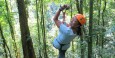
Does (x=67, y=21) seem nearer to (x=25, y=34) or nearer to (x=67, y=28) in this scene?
(x=25, y=34)

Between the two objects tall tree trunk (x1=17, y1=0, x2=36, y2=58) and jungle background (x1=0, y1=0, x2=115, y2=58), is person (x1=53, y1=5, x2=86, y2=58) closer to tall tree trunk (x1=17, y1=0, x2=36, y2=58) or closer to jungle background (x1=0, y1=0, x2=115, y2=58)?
jungle background (x1=0, y1=0, x2=115, y2=58)

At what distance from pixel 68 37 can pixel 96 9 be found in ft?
23.6

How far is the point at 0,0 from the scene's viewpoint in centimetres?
1120

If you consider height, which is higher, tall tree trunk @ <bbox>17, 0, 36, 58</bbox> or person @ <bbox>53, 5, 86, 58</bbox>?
person @ <bbox>53, 5, 86, 58</bbox>

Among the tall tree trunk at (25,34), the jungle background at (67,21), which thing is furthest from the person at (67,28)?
the tall tree trunk at (25,34)

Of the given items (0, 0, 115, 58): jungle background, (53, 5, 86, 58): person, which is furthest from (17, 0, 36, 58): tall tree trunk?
(53, 5, 86, 58): person

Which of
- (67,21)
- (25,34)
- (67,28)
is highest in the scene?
(67,28)

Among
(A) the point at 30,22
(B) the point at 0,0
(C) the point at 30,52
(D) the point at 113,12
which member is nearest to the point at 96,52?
(C) the point at 30,52

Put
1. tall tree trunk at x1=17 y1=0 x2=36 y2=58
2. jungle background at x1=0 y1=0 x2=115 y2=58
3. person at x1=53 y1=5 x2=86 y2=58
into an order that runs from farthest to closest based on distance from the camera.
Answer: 1. tall tree trunk at x1=17 y1=0 x2=36 y2=58
2. jungle background at x1=0 y1=0 x2=115 y2=58
3. person at x1=53 y1=5 x2=86 y2=58

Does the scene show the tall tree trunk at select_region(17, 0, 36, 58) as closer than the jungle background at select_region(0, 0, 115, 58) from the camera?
No

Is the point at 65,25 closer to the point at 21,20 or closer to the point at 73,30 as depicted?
the point at 73,30

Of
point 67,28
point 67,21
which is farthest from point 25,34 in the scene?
point 67,28

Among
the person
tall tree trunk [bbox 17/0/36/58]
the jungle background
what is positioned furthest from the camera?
tall tree trunk [bbox 17/0/36/58]

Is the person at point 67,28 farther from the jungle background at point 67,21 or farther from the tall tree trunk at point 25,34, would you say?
the tall tree trunk at point 25,34
